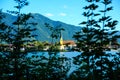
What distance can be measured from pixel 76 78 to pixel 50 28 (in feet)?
11.9

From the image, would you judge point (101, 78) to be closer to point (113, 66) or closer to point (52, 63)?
point (113, 66)

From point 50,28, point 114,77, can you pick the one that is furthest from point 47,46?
point 114,77

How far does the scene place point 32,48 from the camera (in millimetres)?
13109

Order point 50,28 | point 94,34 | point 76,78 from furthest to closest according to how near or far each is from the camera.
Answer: point 94,34 < point 50,28 < point 76,78

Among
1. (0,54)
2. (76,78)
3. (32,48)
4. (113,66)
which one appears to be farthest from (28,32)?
(113,66)

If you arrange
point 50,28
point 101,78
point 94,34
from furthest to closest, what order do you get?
point 94,34 < point 50,28 < point 101,78

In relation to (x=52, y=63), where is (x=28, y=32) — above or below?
above

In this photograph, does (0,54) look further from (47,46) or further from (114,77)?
(114,77)

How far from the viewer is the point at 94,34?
15.3m

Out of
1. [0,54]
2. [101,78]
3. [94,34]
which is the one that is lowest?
[101,78]

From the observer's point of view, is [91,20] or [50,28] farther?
[91,20]

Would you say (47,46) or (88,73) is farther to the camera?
(47,46)

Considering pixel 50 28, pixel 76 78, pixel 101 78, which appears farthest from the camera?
pixel 50 28

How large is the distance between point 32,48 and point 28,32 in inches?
31.1
